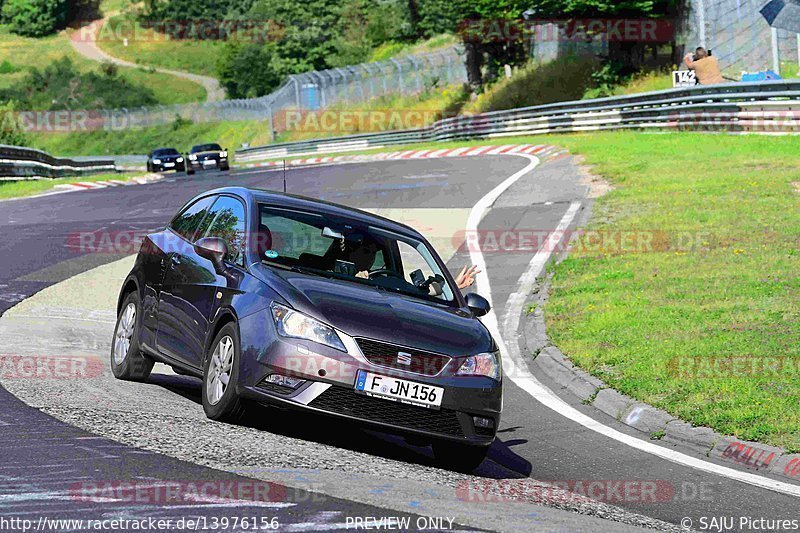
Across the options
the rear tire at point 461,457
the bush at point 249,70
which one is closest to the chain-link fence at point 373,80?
the bush at point 249,70

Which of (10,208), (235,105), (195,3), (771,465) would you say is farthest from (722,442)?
(195,3)

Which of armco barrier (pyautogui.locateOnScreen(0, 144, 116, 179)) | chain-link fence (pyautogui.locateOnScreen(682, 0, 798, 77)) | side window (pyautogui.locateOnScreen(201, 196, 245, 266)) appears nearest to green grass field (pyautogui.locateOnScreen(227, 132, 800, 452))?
side window (pyautogui.locateOnScreen(201, 196, 245, 266))

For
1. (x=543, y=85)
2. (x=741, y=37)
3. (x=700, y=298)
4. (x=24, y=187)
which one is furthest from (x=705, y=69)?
(x=543, y=85)

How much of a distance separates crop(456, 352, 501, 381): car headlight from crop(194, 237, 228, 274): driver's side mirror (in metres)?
1.87

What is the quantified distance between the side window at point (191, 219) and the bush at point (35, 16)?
458ft

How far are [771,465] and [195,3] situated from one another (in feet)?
446

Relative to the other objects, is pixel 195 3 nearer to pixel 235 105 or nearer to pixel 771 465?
pixel 235 105

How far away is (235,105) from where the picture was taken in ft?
294

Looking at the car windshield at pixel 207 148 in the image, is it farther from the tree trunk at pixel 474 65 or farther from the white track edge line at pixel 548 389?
the white track edge line at pixel 548 389

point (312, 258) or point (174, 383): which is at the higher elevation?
point (312, 258)

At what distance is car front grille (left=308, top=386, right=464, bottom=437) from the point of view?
7.44 meters

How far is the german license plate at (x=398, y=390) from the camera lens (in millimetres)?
7453

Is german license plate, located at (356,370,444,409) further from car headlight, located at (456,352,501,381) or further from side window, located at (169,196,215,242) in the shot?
side window, located at (169,196,215,242)

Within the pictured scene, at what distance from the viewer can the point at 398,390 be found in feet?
24.6
